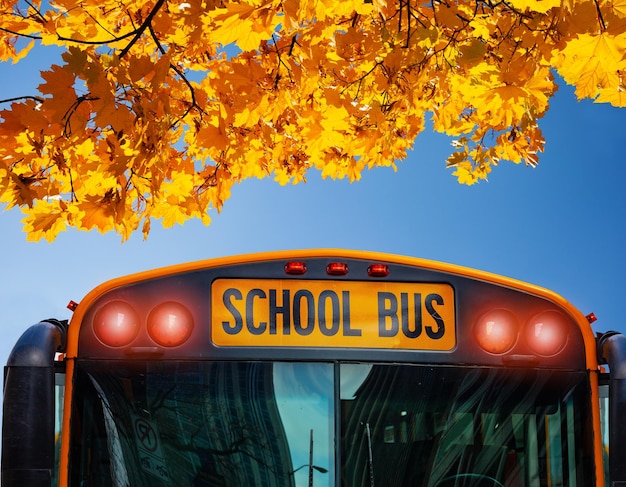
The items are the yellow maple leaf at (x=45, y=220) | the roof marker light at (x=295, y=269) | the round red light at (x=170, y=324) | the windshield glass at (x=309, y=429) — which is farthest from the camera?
the yellow maple leaf at (x=45, y=220)

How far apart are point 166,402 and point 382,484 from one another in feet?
3.75

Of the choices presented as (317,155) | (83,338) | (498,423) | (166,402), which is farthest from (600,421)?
(317,155)

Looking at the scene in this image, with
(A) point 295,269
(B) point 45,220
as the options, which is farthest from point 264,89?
(A) point 295,269

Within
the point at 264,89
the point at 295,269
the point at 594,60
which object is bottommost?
the point at 295,269

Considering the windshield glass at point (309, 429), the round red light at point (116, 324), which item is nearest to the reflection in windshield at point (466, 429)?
the windshield glass at point (309, 429)

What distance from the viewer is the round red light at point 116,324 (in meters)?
4.30

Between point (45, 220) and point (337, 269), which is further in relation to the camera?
point (45, 220)

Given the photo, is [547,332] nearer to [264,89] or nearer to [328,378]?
[328,378]

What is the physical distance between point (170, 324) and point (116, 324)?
A: 0.27 m

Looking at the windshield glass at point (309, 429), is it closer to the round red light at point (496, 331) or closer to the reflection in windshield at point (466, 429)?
the reflection in windshield at point (466, 429)

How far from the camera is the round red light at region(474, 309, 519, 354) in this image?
4441mm

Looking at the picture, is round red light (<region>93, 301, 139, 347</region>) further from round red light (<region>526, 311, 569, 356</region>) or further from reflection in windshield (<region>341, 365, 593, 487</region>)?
round red light (<region>526, 311, 569, 356</region>)

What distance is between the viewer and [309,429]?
4.15m

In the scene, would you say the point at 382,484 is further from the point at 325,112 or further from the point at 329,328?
the point at 325,112
